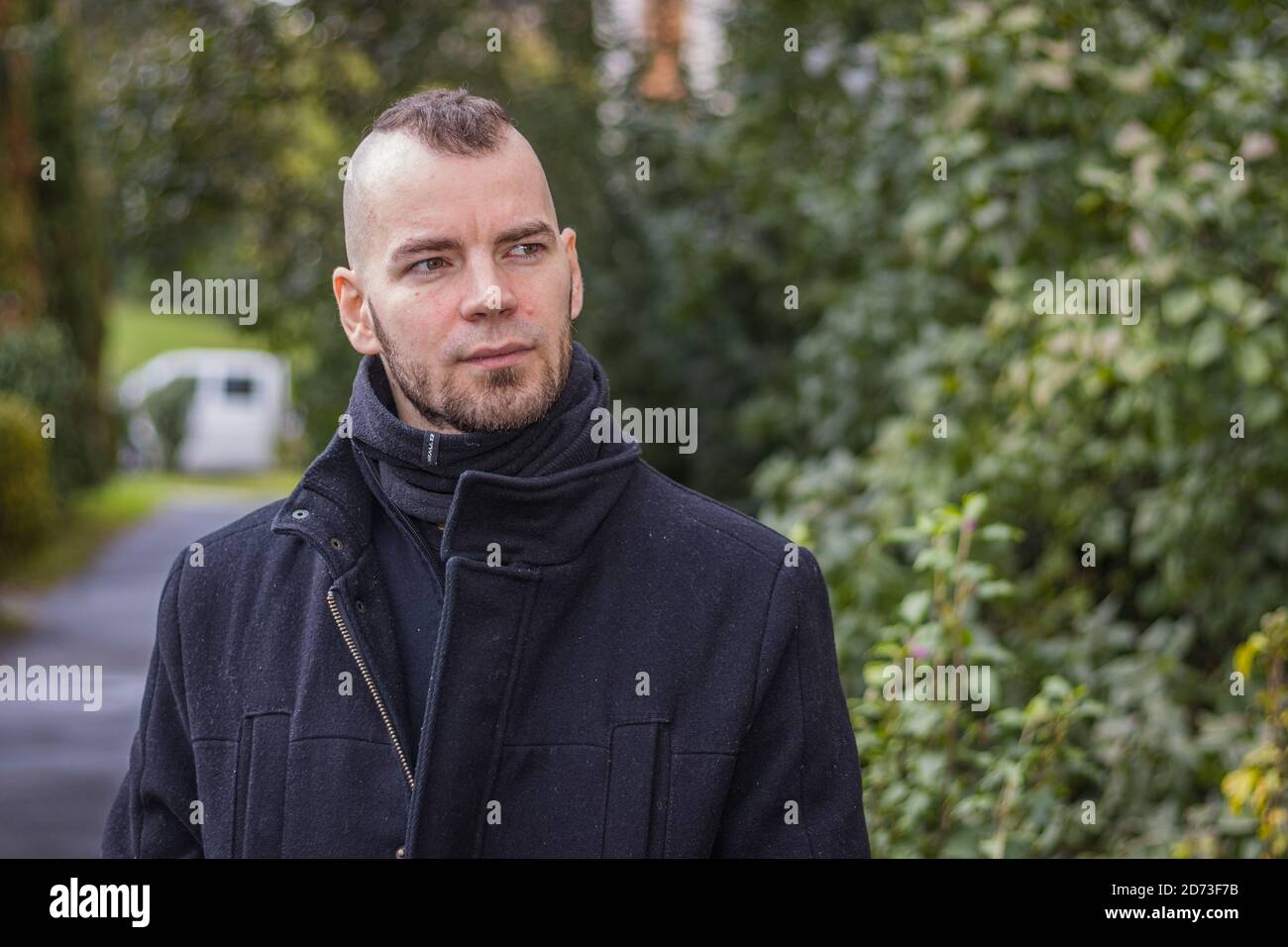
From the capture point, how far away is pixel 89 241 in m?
16.0

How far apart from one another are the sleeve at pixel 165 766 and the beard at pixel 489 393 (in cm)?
40

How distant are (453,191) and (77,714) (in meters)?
7.25

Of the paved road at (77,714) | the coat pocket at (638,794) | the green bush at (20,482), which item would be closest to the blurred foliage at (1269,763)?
the coat pocket at (638,794)

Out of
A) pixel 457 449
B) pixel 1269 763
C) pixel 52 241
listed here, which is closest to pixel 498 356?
pixel 457 449

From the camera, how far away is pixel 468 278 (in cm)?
192

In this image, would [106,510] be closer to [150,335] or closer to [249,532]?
[249,532]

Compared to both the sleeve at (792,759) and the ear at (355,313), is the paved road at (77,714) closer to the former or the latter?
the ear at (355,313)

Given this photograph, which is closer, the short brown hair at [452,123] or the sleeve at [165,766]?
the short brown hair at [452,123]

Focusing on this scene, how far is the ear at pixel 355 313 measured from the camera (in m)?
2.06

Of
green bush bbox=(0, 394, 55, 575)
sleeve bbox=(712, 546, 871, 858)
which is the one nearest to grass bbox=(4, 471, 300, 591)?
green bush bbox=(0, 394, 55, 575)

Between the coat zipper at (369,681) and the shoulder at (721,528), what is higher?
the shoulder at (721,528)

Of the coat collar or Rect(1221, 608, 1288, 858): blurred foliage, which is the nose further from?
Rect(1221, 608, 1288, 858): blurred foliage

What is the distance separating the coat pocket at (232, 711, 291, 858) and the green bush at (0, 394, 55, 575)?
33.2ft

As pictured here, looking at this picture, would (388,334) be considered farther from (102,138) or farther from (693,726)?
(102,138)
